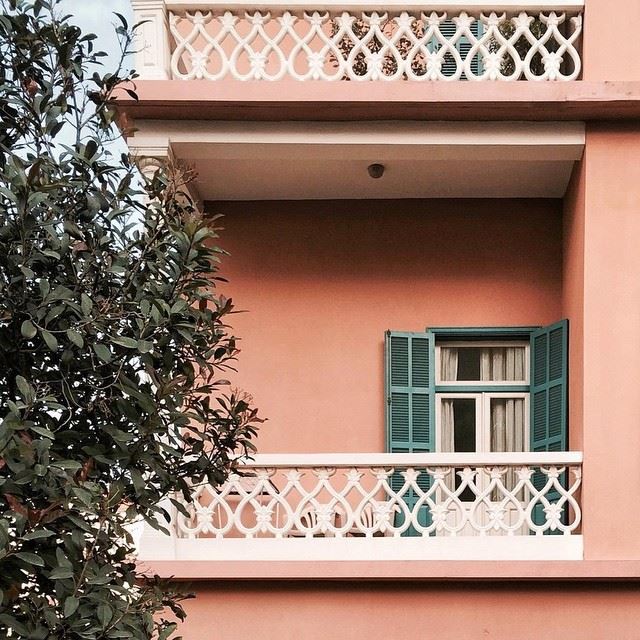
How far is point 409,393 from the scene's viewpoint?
850cm

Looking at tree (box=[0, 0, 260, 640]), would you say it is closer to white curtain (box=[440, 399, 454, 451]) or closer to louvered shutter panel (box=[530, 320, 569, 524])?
louvered shutter panel (box=[530, 320, 569, 524])

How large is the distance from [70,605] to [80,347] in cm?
89

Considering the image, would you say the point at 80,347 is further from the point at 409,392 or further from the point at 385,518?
the point at 409,392

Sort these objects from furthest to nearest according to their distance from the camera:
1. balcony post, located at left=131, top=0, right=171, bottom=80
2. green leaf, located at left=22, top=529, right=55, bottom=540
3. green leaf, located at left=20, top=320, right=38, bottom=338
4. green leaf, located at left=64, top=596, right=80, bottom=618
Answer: balcony post, located at left=131, top=0, right=171, bottom=80
green leaf, located at left=20, top=320, right=38, bottom=338
green leaf, located at left=64, top=596, right=80, bottom=618
green leaf, located at left=22, top=529, right=55, bottom=540

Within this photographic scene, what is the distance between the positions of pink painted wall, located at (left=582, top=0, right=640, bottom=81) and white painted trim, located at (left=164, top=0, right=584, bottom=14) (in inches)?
6.0

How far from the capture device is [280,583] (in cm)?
729

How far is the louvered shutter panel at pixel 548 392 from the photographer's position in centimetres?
795

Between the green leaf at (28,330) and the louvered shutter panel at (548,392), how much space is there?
5096 millimetres

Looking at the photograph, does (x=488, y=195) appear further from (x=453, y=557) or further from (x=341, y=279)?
(x=453, y=557)

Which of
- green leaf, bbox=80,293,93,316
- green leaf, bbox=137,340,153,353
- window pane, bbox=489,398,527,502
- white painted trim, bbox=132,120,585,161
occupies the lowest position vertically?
green leaf, bbox=137,340,153,353

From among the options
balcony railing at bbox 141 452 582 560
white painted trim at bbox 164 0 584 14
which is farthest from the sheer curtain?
white painted trim at bbox 164 0 584 14

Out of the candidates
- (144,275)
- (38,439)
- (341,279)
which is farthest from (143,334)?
(341,279)

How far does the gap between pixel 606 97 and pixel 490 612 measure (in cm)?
366

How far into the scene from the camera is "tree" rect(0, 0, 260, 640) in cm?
360
